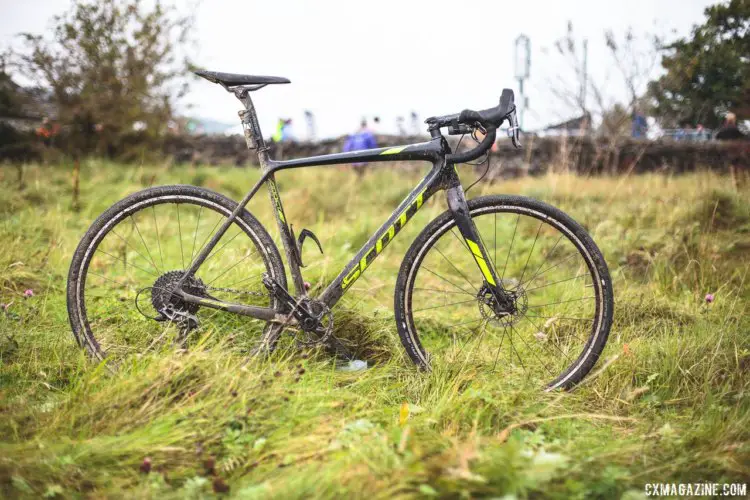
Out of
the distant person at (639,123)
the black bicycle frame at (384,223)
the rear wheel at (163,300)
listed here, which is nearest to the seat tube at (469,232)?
the black bicycle frame at (384,223)

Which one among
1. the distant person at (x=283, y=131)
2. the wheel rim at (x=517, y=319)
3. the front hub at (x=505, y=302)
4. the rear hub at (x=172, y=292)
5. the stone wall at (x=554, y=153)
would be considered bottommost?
the wheel rim at (x=517, y=319)

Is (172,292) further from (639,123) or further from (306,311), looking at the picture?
(639,123)

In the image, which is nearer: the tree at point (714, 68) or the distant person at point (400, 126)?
the tree at point (714, 68)

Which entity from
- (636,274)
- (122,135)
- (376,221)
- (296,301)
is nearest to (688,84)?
(636,274)

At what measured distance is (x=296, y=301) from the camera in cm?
260

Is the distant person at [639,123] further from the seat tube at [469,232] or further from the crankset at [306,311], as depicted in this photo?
the crankset at [306,311]

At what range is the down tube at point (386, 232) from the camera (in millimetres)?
2568

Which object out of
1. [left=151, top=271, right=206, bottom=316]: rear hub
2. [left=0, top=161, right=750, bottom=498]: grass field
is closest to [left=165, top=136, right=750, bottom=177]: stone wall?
[left=0, top=161, right=750, bottom=498]: grass field

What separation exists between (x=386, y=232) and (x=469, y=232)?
37 centimetres

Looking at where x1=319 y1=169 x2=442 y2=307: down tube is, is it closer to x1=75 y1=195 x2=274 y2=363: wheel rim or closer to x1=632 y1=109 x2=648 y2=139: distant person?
x1=75 y1=195 x2=274 y2=363: wheel rim

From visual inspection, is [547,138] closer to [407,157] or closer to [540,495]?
[407,157]

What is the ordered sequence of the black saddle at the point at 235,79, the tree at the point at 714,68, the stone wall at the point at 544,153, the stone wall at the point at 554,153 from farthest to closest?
the stone wall at the point at 554,153, the stone wall at the point at 544,153, the tree at the point at 714,68, the black saddle at the point at 235,79

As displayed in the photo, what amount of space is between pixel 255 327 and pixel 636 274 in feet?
9.51

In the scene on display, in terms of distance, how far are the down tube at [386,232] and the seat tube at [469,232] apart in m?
0.11
